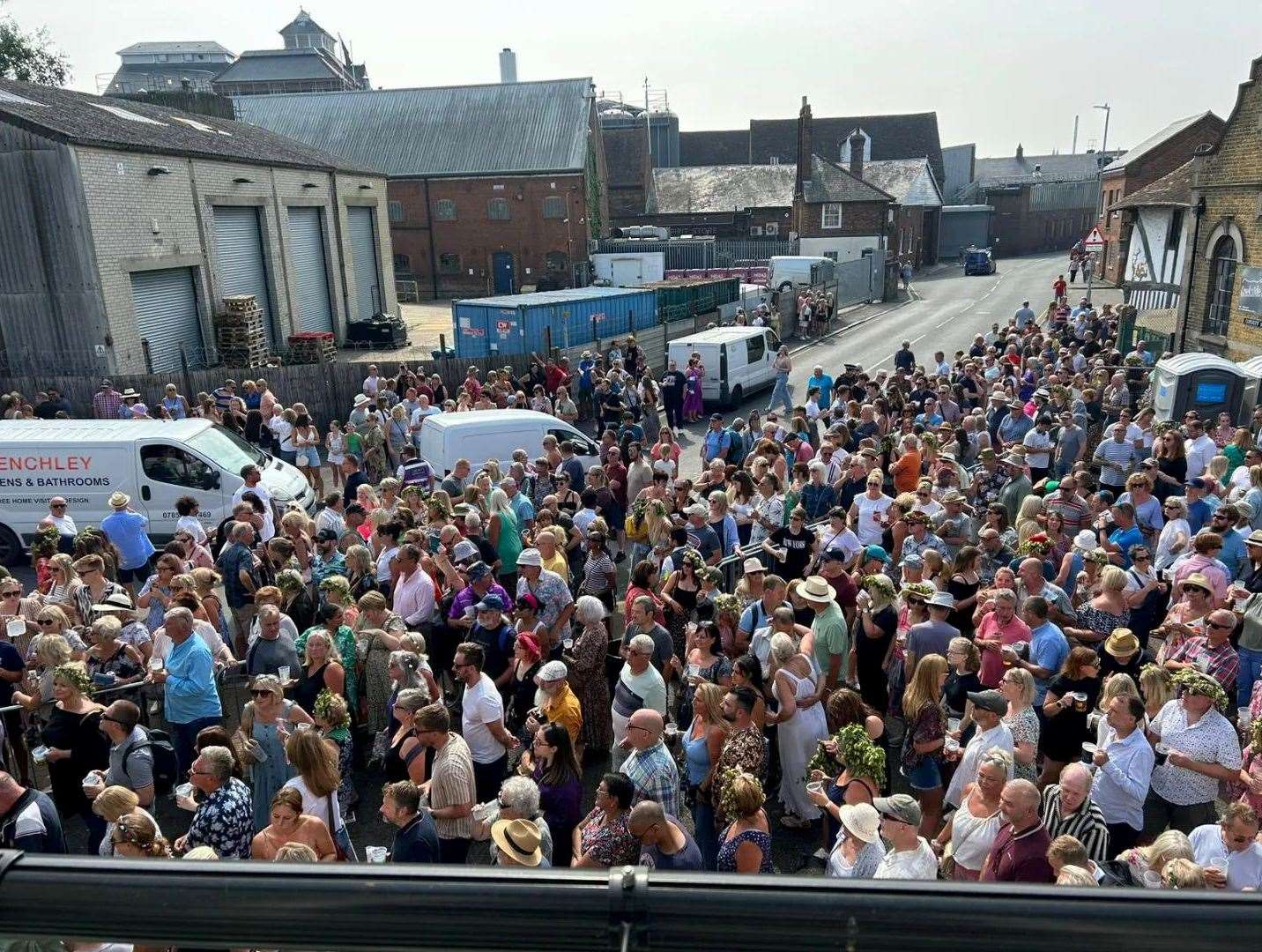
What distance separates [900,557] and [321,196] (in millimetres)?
28369

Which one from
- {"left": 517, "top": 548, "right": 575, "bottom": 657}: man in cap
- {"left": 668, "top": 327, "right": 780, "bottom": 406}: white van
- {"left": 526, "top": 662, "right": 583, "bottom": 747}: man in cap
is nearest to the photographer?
{"left": 526, "top": 662, "right": 583, "bottom": 747}: man in cap

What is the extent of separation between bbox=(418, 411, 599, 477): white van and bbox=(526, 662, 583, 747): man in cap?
25.3 feet

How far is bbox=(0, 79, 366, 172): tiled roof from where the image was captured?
21359 mm

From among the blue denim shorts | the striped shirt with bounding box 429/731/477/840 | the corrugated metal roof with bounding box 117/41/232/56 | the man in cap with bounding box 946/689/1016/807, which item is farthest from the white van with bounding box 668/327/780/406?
the corrugated metal roof with bounding box 117/41/232/56

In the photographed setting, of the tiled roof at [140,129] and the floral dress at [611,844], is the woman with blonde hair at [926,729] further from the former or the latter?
the tiled roof at [140,129]

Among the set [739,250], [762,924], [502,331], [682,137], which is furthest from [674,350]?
[682,137]

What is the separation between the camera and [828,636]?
298 inches

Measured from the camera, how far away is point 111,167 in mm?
22281

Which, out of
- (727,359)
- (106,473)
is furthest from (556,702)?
(727,359)

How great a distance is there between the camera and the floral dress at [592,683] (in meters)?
7.67

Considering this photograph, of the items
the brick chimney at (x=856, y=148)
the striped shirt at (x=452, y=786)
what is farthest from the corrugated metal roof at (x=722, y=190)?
the striped shirt at (x=452, y=786)

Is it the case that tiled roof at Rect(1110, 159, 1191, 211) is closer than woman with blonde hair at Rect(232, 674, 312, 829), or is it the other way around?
woman with blonde hair at Rect(232, 674, 312, 829)

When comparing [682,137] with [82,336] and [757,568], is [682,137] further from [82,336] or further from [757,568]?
[757,568]

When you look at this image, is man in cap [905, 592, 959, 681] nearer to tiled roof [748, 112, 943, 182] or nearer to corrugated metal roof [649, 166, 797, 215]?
corrugated metal roof [649, 166, 797, 215]
